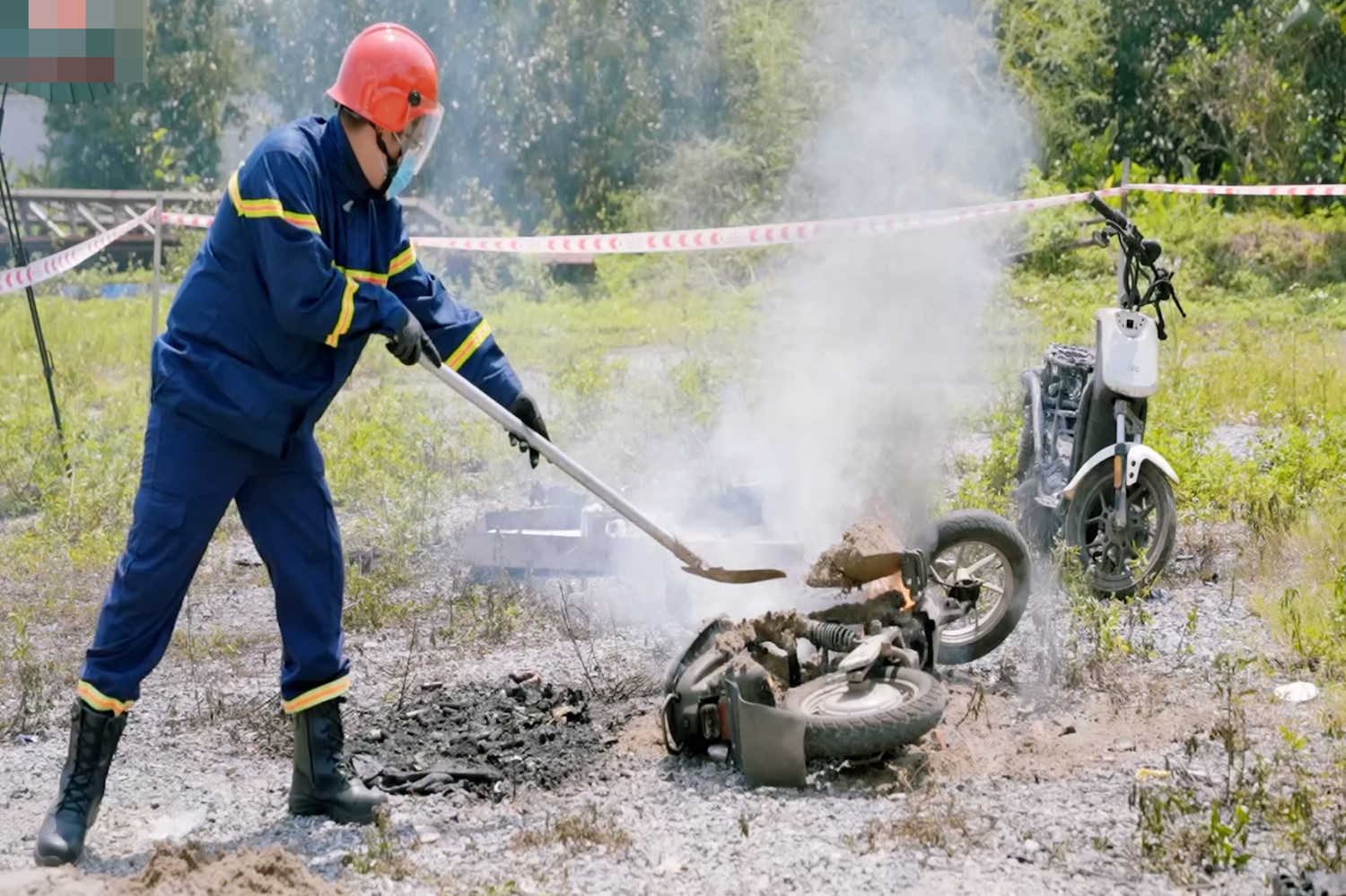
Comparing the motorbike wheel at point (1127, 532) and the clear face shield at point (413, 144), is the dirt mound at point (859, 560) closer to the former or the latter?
the motorbike wheel at point (1127, 532)

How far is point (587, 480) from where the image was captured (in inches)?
205

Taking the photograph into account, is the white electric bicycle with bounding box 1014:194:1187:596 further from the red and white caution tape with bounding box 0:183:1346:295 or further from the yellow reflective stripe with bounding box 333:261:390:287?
the yellow reflective stripe with bounding box 333:261:390:287

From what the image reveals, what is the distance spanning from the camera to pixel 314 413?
4734 millimetres

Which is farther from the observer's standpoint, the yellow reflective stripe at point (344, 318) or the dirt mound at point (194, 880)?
the yellow reflective stripe at point (344, 318)

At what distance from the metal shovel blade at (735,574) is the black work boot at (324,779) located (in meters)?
1.36

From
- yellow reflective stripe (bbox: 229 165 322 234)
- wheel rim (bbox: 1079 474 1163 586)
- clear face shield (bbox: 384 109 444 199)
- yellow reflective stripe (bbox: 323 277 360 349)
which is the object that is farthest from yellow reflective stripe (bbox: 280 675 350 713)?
wheel rim (bbox: 1079 474 1163 586)

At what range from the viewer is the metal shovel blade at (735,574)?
5.47 metres

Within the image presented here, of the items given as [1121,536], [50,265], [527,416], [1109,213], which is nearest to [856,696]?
[527,416]

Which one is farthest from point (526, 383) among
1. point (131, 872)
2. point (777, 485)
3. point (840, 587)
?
point (131, 872)

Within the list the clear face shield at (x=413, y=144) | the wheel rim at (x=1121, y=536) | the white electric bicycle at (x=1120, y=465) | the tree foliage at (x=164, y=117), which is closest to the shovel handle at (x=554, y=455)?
the clear face shield at (x=413, y=144)

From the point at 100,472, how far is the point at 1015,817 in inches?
254

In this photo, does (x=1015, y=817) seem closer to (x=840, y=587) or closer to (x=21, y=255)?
(x=840, y=587)

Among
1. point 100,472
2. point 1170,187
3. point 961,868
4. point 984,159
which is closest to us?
point 961,868

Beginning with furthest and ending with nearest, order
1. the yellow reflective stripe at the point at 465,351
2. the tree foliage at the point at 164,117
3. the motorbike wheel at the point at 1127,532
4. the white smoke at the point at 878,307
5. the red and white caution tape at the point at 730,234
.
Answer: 1. the tree foliage at the point at 164,117
2. the red and white caution tape at the point at 730,234
3. the white smoke at the point at 878,307
4. the motorbike wheel at the point at 1127,532
5. the yellow reflective stripe at the point at 465,351
